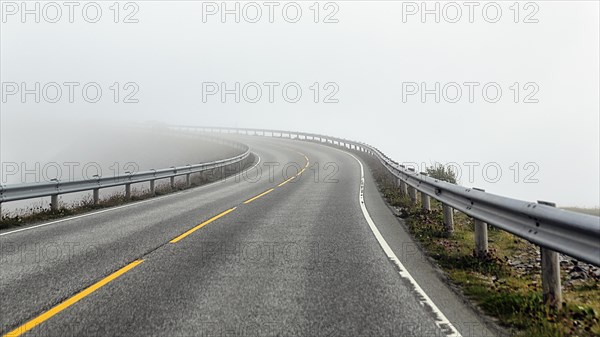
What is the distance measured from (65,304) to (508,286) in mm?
5117

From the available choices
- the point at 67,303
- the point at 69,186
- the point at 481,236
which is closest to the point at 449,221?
the point at 481,236

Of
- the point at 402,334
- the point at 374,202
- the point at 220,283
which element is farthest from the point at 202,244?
the point at 374,202

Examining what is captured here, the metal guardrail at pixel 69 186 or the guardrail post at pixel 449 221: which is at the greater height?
the metal guardrail at pixel 69 186

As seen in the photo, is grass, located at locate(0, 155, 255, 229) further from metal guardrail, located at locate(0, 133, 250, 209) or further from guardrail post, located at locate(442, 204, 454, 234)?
guardrail post, located at locate(442, 204, 454, 234)

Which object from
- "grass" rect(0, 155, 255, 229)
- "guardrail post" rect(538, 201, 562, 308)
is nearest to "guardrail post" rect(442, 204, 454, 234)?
"guardrail post" rect(538, 201, 562, 308)

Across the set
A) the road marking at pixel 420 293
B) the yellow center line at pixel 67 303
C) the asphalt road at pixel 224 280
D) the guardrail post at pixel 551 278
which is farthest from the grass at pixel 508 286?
the yellow center line at pixel 67 303

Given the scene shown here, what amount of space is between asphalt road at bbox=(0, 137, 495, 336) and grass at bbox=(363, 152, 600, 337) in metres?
0.33

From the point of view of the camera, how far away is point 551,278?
165 inches

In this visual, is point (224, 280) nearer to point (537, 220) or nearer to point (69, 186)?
point (537, 220)

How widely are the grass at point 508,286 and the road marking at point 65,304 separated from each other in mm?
4316

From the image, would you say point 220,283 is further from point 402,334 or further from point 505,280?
point 505,280

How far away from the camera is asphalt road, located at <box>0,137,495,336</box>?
3.71m

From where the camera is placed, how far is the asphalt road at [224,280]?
371 centimetres

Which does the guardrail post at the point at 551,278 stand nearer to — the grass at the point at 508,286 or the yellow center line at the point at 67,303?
the grass at the point at 508,286
